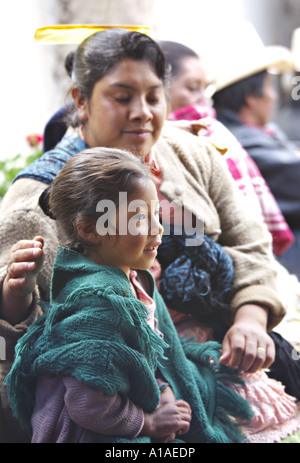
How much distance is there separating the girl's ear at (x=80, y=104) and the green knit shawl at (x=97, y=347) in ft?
1.12

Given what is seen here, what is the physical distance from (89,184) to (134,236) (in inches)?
4.1

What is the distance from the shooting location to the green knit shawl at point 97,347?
0.87 metres

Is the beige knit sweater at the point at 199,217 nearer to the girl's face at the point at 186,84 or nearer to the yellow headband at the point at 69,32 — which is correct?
the yellow headband at the point at 69,32

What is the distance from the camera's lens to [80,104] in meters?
1.16

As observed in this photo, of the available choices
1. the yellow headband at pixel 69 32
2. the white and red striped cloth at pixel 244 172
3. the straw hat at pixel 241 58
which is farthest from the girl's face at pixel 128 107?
the straw hat at pixel 241 58

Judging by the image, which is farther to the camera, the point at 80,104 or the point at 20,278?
the point at 80,104

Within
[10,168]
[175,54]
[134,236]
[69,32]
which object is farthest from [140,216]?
[175,54]

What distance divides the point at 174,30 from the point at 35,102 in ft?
3.56

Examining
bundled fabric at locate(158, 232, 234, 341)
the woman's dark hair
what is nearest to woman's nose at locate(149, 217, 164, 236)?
bundled fabric at locate(158, 232, 234, 341)

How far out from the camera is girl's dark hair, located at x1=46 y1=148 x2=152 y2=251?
→ 897 mm

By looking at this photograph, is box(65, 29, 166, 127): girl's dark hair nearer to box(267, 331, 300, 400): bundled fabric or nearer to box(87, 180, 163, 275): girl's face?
box(87, 180, 163, 275): girl's face

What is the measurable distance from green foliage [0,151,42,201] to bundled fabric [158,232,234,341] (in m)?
1.01

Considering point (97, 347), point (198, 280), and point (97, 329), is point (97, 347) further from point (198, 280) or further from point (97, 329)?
point (198, 280)

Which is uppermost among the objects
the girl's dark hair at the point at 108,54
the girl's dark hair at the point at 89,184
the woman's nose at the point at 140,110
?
the girl's dark hair at the point at 108,54
